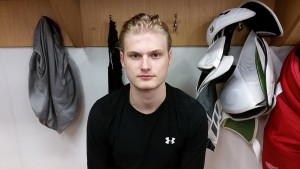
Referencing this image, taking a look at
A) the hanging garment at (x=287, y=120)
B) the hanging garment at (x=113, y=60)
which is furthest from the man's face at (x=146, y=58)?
the hanging garment at (x=287, y=120)

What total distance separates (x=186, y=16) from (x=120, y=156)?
671mm

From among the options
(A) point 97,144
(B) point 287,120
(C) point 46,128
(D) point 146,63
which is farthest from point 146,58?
(C) point 46,128

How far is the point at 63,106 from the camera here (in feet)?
4.28

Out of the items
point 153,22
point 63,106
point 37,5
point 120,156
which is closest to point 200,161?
point 120,156

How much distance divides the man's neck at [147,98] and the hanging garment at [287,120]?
1.73 ft

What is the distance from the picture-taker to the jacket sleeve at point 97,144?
3.40 feet

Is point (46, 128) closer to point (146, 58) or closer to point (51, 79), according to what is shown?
point (51, 79)

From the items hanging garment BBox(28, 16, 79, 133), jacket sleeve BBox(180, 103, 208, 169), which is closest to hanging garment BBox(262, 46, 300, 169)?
jacket sleeve BBox(180, 103, 208, 169)

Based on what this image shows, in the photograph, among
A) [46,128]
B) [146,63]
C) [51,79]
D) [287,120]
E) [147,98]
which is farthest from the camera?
[46,128]

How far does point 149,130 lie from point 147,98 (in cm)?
12

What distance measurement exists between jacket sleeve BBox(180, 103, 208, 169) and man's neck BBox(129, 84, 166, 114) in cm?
13

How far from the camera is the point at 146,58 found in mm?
876

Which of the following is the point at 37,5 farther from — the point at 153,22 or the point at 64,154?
the point at 64,154

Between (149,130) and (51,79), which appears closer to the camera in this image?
(149,130)
